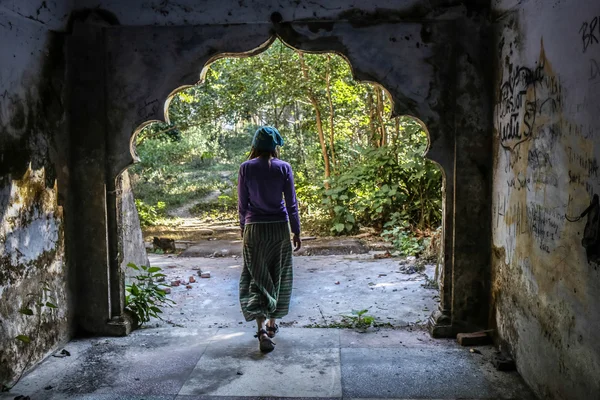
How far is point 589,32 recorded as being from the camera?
2.74 meters

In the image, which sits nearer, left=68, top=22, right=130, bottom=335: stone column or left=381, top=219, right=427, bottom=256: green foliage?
left=68, top=22, right=130, bottom=335: stone column

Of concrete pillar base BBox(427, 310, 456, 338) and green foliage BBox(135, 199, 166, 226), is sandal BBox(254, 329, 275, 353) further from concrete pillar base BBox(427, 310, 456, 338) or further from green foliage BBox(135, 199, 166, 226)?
green foliage BBox(135, 199, 166, 226)

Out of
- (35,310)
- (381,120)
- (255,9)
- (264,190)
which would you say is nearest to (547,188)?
(264,190)

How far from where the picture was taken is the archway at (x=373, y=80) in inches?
178

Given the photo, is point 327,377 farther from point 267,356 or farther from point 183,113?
point 183,113

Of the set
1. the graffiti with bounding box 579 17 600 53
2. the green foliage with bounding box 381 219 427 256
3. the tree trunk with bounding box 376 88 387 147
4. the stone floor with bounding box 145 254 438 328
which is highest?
the tree trunk with bounding box 376 88 387 147

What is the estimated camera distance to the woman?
445 cm

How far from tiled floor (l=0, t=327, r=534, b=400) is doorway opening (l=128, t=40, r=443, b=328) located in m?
0.54

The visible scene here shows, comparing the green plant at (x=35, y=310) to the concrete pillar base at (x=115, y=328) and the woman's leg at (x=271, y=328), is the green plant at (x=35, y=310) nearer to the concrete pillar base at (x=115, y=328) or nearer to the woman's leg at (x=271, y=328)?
the concrete pillar base at (x=115, y=328)

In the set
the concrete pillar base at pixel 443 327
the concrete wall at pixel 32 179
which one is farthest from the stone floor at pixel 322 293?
the concrete wall at pixel 32 179

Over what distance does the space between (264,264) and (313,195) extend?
24.5 ft

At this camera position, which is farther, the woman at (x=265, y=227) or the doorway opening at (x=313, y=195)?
the doorway opening at (x=313, y=195)

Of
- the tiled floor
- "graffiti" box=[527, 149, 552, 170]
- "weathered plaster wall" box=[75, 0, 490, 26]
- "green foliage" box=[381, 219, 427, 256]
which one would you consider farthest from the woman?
"green foliage" box=[381, 219, 427, 256]

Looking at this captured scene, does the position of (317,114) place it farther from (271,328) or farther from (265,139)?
(271,328)
